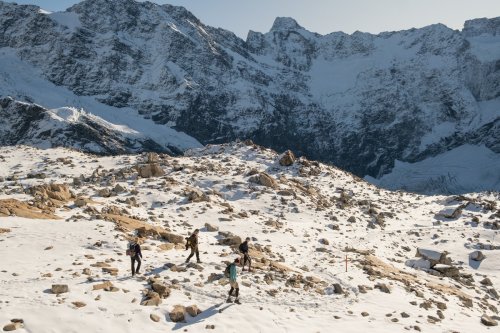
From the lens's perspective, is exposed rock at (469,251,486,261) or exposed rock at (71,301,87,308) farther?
exposed rock at (469,251,486,261)

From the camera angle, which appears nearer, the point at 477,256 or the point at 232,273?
the point at 232,273

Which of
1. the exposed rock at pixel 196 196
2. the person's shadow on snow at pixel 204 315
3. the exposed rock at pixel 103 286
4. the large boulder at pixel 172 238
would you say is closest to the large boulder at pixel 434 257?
the exposed rock at pixel 196 196

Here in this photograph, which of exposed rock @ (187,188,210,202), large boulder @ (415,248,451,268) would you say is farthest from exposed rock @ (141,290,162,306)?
large boulder @ (415,248,451,268)

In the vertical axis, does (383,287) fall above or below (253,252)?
below

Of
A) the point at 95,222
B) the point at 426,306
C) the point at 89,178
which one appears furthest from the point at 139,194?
the point at 426,306

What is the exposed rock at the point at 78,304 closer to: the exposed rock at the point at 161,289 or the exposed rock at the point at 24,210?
the exposed rock at the point at 161,289

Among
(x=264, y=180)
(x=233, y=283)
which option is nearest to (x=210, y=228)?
(x=233, y=283)

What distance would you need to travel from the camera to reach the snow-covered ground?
18.2 metres

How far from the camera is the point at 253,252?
1129 inches

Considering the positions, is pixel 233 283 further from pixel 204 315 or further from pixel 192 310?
pixel 192 310

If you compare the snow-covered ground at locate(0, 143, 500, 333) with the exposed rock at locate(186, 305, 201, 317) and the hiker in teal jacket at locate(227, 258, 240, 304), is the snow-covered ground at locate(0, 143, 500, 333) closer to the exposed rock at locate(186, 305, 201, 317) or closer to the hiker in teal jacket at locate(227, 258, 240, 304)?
the exposed rock at locate(186, 305, 201, 317)

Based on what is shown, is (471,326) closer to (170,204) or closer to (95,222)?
(95,222)

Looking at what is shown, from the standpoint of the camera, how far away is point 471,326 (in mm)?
21609

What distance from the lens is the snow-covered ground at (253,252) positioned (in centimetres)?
1819
